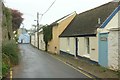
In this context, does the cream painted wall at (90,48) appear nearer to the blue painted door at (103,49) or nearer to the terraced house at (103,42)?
the terraced house at (103,42)

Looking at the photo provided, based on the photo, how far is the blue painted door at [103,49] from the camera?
20.2m

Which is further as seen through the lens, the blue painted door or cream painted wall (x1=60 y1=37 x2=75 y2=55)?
cream painted wall (x1=60 y1=37 x2=75 y2=55)

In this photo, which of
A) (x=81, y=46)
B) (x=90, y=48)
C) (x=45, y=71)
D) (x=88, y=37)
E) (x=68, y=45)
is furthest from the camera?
(x=68, y=45)

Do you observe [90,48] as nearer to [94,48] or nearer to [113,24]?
[94,48]

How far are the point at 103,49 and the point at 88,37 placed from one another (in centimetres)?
503

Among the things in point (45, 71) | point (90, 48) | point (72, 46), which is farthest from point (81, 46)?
point (45, 71)

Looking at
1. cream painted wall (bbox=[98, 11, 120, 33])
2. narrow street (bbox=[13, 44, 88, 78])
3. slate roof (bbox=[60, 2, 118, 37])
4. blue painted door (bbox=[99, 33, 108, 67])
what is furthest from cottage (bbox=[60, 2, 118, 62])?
narrow street (bbox=[13, 44, 88, 78])

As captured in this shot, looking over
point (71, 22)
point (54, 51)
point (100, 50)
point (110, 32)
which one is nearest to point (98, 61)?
point (100, 50)

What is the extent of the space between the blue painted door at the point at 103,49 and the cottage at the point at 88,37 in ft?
3.08

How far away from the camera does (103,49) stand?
20.8 meters

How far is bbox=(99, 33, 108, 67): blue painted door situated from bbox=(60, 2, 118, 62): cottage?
94cm

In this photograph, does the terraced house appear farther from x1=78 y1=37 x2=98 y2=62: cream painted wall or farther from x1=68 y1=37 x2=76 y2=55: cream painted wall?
x1=68 y1=37 x2=76 y2=55: cream painted wall

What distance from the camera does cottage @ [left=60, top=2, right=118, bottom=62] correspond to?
23.6m

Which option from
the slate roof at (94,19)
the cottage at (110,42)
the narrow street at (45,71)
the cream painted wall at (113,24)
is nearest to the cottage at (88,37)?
the slate roof at (94,19)
